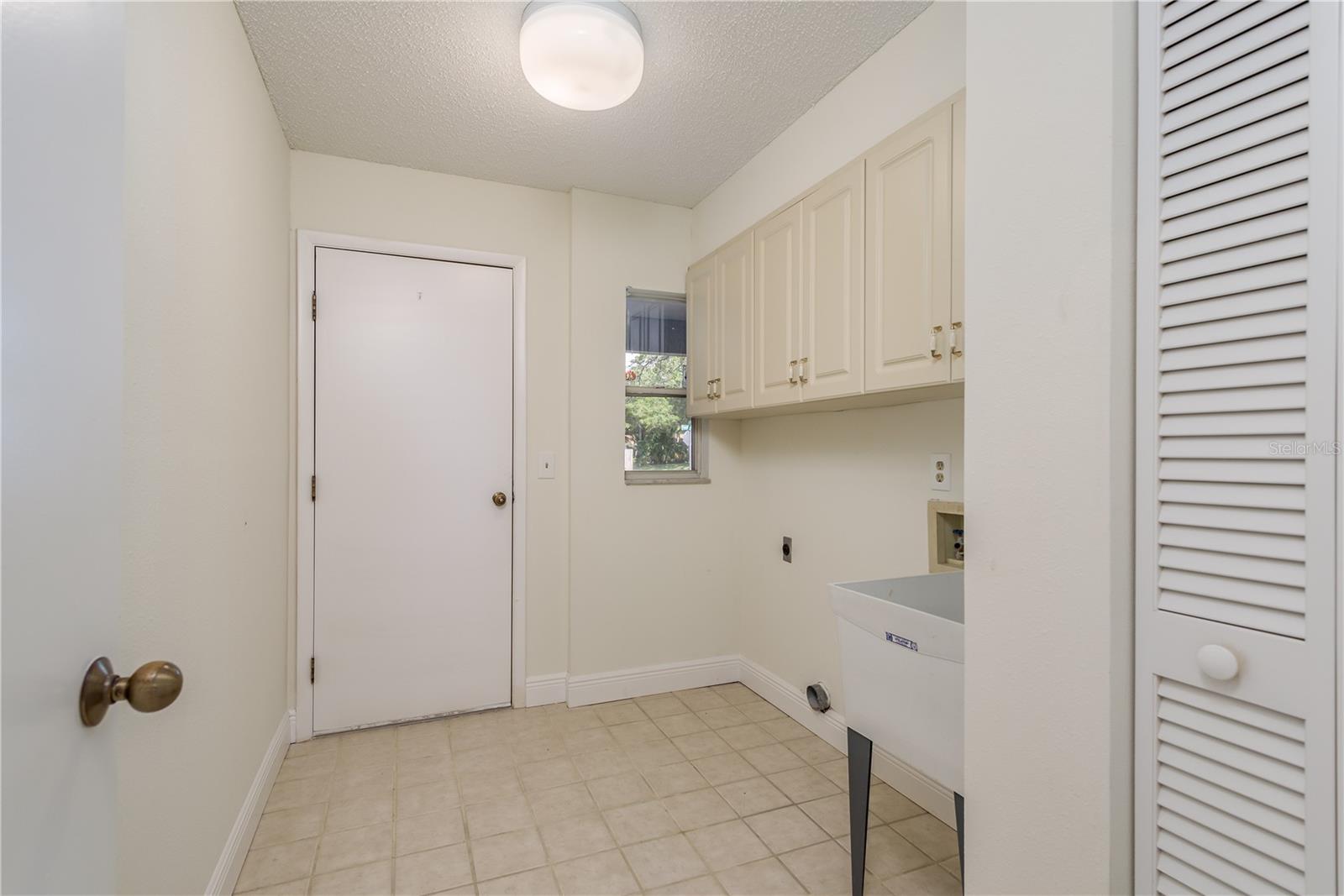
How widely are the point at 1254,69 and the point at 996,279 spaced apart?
0.36m

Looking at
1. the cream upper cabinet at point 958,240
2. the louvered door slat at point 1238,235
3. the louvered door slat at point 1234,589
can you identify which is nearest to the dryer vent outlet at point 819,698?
the cream upper cabinet at point 958,240

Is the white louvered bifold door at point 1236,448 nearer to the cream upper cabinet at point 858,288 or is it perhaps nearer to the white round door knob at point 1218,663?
→ the white round door knob at point 1218,663

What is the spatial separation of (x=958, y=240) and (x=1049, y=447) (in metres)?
0.86

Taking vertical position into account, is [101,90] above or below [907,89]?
below

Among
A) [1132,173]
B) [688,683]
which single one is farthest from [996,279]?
[688,683]

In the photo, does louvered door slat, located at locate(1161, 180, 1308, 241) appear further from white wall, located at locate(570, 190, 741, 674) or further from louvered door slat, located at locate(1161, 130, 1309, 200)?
white wall, located at locate(570, 190, 741, 674)

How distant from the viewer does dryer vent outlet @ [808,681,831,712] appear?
252 centimetres

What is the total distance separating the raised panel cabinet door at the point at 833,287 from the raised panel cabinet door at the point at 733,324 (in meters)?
0.40

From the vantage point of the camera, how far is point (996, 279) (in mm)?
1007

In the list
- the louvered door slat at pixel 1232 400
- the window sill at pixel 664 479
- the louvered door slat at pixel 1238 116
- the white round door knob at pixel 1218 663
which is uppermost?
the louvered door slat at pixel 1238 116

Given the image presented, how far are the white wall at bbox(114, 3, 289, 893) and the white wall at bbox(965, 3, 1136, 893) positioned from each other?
1.29 metres

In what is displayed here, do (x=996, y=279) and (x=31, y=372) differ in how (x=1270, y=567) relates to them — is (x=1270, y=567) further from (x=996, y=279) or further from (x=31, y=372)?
(x=31, y=372)

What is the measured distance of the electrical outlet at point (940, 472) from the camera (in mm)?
1989

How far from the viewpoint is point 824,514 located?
2.58 meters
